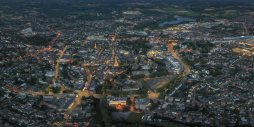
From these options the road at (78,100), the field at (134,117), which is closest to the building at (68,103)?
the road at (78,100)

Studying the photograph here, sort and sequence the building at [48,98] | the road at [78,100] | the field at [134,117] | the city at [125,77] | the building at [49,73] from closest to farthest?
the field at [134,117] → the city at [125,77] → the road at [78,100] → the building at [48,98] → the building at [49,73]

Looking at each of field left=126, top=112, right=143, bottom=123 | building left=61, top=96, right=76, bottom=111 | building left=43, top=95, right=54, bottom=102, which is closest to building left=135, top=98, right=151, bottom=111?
field left=126, top=112, right=143, bottom=123

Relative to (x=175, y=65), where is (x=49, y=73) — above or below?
below

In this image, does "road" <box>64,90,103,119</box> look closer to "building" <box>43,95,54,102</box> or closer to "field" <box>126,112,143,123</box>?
"building" <box>43,95,54,102</box>

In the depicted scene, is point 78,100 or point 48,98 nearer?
point 48,98

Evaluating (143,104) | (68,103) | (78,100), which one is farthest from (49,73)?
(143,104)

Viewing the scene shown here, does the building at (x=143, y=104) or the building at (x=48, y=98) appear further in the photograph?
the building at (x=48, y=98)

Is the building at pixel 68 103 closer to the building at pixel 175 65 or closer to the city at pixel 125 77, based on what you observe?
the city at pixel 125 77

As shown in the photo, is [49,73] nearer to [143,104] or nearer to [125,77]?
[125,77]

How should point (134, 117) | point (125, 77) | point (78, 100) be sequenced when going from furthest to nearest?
1. point (125, 77)
2. point (78, 100)
3. point (134, 117)

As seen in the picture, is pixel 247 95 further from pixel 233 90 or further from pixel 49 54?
pixel 49 54
